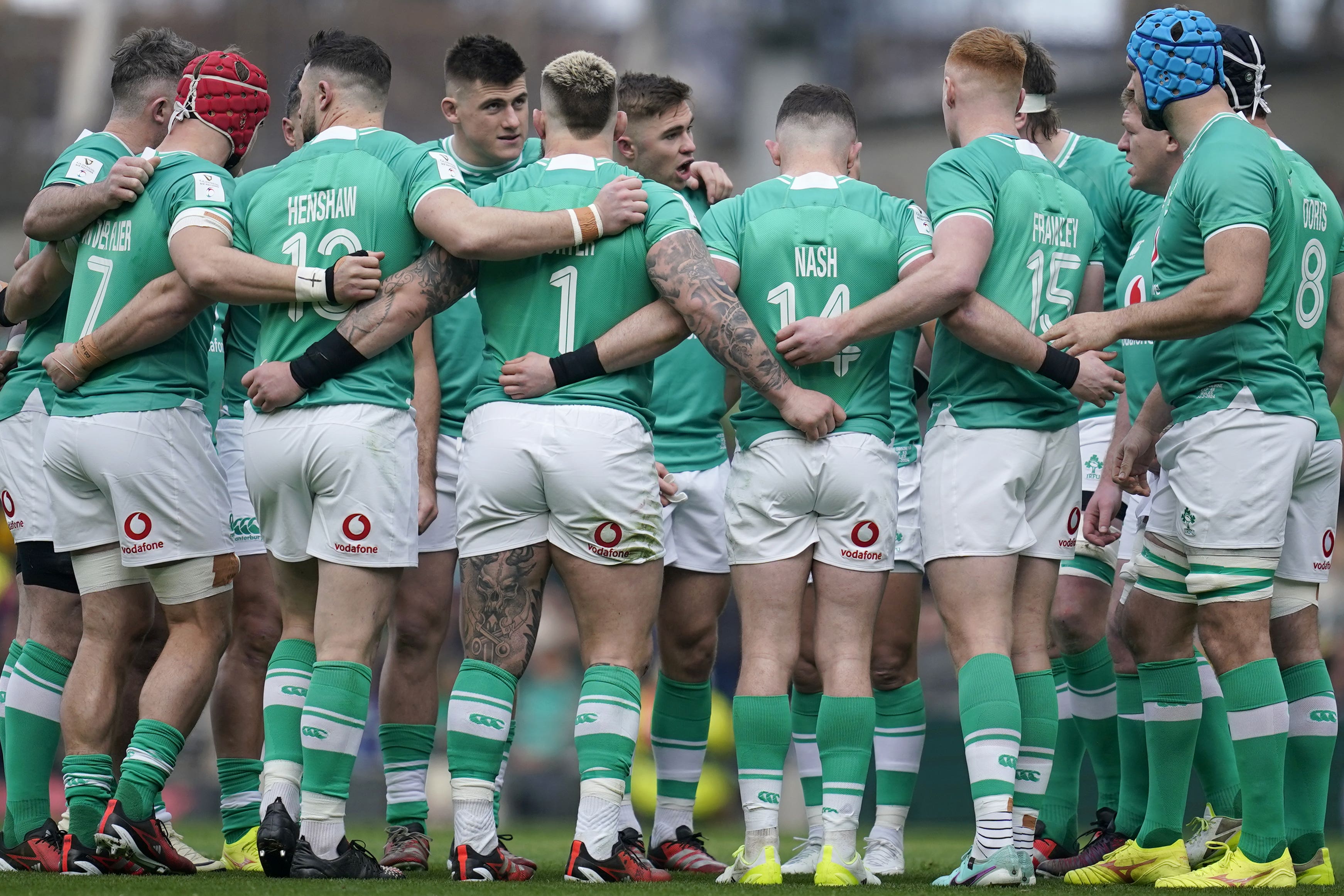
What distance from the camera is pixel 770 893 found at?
4953 mm

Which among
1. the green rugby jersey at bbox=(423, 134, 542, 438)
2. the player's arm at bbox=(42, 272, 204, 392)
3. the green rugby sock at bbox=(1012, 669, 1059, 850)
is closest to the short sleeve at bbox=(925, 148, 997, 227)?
the green rugby sock at bbox=(1012, 669, 1059, 850)

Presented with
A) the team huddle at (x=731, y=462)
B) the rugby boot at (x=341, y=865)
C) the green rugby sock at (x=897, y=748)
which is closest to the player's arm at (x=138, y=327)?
the team huddle at (x=731, y=462)

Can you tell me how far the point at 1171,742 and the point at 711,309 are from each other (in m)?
2.38

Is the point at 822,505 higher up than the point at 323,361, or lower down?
lower down

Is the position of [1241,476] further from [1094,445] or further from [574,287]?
[574,287]

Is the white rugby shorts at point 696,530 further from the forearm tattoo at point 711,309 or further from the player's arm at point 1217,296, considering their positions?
the player's arm at point 1217,296

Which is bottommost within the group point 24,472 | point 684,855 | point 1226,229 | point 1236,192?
point 684,855

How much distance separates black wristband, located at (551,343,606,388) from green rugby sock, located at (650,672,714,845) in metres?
1.81

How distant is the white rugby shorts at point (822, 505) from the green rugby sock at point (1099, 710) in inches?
55.0

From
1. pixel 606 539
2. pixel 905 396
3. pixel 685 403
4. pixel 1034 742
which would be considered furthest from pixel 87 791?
pixel 905 396

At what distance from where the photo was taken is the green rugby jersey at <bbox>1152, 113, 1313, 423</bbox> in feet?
17.3

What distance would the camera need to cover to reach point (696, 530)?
265 inches

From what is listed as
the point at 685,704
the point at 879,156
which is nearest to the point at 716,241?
the point at 685,704

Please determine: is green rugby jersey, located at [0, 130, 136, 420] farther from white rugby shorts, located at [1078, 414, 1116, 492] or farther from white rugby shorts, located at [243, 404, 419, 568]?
white rugby shorts, located at [1078, 414, 1116, 492]
